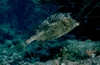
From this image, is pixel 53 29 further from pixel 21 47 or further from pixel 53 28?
pixel 21 47

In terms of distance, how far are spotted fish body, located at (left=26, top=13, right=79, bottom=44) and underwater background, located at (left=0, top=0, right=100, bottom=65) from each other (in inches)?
4.0

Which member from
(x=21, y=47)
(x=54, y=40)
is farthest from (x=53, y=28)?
(x=54, y=40)

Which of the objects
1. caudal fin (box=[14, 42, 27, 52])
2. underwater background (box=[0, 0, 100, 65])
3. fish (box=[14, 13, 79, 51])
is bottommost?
caudal fin (box=[14, 42, 27, 52])

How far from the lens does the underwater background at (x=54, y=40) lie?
15.2ft

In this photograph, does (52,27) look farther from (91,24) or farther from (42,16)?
(42,16)

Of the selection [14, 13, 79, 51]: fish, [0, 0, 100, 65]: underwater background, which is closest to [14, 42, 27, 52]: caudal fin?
[14, 13, 79, 51]: fish

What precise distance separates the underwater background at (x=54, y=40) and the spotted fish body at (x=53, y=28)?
0.10 metres

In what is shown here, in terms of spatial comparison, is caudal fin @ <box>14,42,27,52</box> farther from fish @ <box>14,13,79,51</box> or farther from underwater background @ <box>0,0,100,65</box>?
underwater background @ <box>0,0,100,65</box>

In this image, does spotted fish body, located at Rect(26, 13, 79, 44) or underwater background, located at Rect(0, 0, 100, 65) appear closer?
spotted fish body, located at Rect(26, 13, 79, 44)

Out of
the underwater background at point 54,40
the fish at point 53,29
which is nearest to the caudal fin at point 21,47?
the fish at point 53,29

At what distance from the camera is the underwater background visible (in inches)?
182

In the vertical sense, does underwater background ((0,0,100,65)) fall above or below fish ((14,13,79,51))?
above

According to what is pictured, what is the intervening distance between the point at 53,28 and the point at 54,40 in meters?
7.29

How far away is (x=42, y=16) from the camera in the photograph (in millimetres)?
13469
